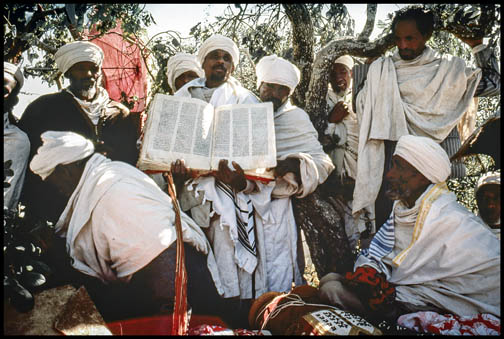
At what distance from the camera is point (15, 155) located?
3645mm

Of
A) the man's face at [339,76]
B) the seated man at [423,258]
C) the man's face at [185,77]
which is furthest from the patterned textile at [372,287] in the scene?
the man's face at [185,77]

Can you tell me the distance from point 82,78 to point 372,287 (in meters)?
3.00

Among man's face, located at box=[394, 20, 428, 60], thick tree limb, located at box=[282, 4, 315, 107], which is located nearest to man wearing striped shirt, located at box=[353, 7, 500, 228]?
man's face, located at box=[394, 20, 428, 60]

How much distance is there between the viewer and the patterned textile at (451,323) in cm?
287

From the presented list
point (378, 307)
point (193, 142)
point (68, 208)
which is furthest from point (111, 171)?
point (378, 307)

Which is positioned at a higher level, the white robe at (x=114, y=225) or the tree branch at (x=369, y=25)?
the tree branch at (x=369, y=25)

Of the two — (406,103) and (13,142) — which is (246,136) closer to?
(406,103)

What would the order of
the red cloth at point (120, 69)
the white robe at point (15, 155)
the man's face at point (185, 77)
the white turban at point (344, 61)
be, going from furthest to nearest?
1. the red cloth at point (120, 69)
2. the white turban at point (344, 61)
3. the man's face at point (185, 77)
4. the white robe at point (15, 155)

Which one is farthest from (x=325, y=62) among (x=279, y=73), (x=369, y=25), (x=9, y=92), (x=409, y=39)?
(x=9, y=92)

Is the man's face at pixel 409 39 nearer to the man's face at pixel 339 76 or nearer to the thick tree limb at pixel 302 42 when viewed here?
the man's face at pixel 339 76

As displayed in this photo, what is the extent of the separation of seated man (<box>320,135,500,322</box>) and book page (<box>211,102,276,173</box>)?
3.40 feet

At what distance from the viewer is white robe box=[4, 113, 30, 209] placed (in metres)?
3.58

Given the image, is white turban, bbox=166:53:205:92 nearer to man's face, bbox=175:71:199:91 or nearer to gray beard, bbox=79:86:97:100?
man's face, bbox=175:71:199:91

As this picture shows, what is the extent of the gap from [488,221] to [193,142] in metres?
2.53
